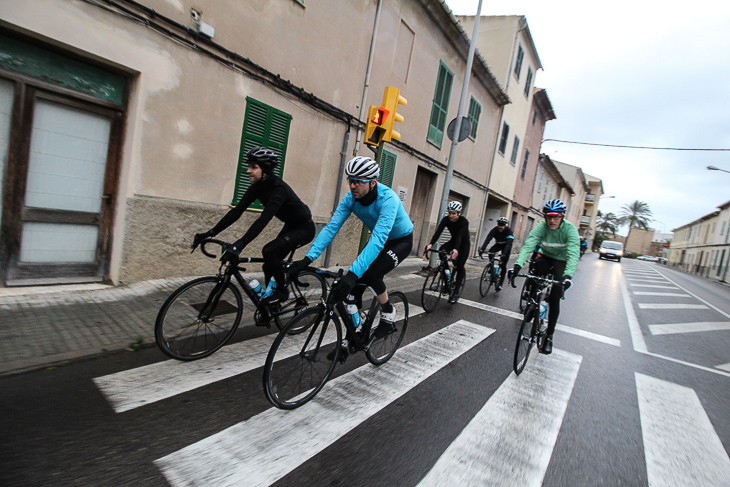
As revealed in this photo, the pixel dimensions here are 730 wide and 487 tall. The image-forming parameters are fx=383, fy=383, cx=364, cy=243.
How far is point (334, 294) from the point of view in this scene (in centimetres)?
279

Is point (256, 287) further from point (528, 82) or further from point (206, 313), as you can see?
point (528, 82)

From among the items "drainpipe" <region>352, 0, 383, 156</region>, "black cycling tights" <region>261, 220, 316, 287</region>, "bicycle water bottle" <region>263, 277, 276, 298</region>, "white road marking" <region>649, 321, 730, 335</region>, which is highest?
"drainpipe" <region>352, 0, 383, 156</region>

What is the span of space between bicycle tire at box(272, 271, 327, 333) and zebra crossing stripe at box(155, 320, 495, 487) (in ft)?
2.97

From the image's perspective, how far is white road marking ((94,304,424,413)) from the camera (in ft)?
8.77

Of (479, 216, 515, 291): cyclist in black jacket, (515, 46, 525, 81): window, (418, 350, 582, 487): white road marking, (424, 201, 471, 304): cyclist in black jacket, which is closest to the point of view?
(418, 350, 582, 487): white road marking

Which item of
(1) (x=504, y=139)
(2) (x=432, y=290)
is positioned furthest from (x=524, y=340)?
(1) (x=504, y=139)

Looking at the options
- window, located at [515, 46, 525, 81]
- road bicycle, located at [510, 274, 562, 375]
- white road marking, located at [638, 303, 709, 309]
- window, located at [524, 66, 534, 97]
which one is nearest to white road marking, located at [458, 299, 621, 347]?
road bicycle, located at [510, 274, 562, 375]

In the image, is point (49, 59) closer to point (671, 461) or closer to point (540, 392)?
point (540, 392)

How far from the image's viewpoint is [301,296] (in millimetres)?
4027

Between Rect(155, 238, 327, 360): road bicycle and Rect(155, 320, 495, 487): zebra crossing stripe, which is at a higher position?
Rect(155, 238, 327, 360): road bicycle

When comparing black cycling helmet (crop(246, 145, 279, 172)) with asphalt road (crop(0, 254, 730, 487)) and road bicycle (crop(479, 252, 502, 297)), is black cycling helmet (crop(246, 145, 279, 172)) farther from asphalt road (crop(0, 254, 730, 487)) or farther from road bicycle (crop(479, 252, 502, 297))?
road bicycle (crop(479, 252, 502, 297))

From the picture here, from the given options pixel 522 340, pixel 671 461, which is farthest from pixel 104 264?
pixel 671 461

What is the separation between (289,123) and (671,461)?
6.89 m

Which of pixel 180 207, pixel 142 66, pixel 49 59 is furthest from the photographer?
pixel 180 207
